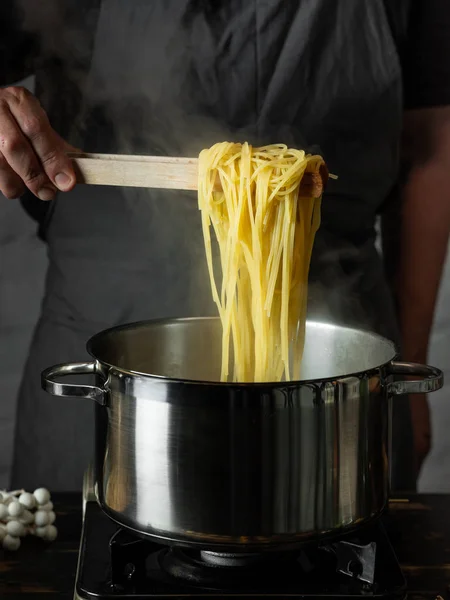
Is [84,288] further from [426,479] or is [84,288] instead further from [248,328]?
[426,479]

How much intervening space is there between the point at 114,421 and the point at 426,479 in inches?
47.0

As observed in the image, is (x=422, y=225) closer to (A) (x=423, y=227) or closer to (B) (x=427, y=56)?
(A) (x=423, y=227)

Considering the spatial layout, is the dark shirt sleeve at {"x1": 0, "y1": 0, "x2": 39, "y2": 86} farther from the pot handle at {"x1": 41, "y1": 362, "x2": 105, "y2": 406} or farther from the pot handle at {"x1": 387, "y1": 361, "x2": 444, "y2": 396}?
the pot handle at {"x1": 387, "y1": 361, "x2": 444, "y2": 396}

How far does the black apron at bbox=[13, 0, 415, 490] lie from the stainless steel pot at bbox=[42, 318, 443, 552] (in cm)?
78

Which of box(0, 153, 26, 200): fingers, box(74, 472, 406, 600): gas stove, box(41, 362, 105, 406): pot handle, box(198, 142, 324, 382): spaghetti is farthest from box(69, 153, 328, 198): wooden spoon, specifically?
box(74, 472, 406, 600): gas stove

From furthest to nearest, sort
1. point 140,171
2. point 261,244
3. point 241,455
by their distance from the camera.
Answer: point 261,244, point 140,171, point 241,455

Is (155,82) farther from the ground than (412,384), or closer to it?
farther from the ground

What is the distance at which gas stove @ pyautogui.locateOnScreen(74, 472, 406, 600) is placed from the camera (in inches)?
43.7

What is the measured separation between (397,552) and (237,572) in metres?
0.31

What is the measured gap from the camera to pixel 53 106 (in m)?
1.91

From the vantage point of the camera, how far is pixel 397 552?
53.0 inches

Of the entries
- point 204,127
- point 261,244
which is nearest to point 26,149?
point 261,244

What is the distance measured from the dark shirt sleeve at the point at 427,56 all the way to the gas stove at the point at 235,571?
111 cm

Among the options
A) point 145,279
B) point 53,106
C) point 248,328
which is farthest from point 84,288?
point 248,328
